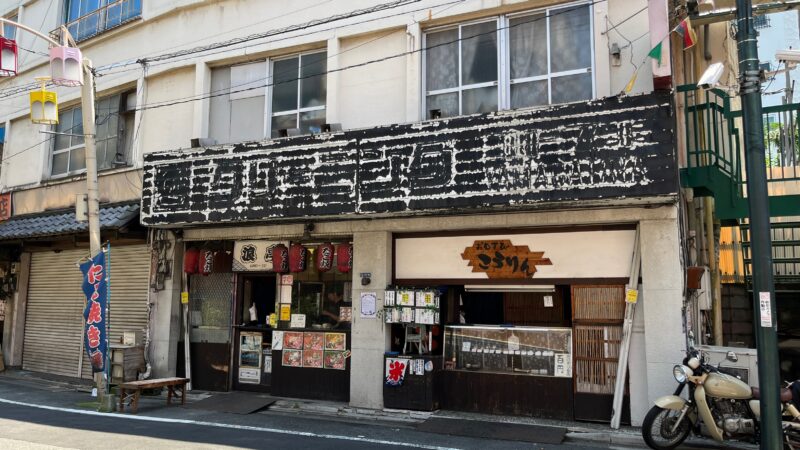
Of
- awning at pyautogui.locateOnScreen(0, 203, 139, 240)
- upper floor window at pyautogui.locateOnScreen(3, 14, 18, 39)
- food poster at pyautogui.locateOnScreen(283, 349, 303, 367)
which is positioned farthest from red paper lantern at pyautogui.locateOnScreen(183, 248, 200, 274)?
upper floor window at pyautogui.locateOnScreen(3, 14, 18, 39)

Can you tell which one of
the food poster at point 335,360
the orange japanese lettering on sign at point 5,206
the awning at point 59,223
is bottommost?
the food poster at point 335,360

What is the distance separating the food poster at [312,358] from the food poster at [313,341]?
81mm

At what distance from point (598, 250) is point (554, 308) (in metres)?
2.46

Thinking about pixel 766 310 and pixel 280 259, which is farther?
pixel 280 259

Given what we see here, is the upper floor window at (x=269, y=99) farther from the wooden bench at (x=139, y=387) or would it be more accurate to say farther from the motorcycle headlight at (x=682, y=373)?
the motorcycle headlight at (x=682, y=373)

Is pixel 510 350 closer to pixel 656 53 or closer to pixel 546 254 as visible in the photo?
pixel 546 254

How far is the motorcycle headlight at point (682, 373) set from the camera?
8.20 m

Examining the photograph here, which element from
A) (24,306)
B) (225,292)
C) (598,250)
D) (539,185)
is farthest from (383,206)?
(24,306)

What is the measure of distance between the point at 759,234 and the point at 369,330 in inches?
265

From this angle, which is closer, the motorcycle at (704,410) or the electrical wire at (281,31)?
the motorcycle at (704,410)

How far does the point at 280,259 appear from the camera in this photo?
1248 centimetres

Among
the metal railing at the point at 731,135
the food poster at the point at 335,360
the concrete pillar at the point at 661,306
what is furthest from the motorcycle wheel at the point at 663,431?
the food poster at the point at 335,360

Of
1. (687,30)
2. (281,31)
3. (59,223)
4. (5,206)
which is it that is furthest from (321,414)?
(5,206)

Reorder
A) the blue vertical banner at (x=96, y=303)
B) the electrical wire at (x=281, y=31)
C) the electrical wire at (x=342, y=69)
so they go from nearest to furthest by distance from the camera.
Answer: the electrical wire at (x=342, y=69) < the blue vertical banner at (x=96, y=303) < the electrical wire at (x=281, y=31)
